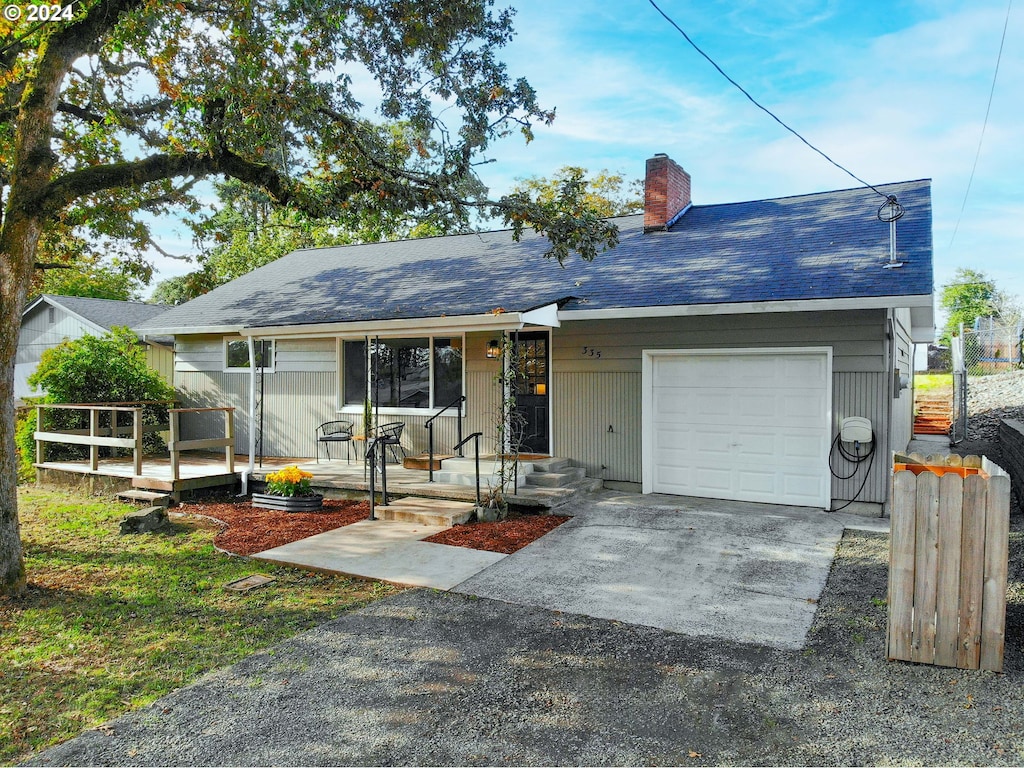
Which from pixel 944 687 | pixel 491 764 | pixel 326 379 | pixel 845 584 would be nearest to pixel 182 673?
pixel 491 764

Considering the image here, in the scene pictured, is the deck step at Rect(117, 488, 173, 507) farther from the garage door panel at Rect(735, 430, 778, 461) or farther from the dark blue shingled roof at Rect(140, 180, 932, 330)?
the garage door panel at Rect(735, 430, 778, 461)

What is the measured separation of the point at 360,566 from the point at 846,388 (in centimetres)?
593

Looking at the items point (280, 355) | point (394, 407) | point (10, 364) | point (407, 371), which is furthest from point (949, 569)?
point (280, 355)

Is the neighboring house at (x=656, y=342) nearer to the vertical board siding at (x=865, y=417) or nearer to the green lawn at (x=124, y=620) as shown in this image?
the vertical board siding at (x=865, y=417)

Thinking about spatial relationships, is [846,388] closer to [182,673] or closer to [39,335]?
[182,673]

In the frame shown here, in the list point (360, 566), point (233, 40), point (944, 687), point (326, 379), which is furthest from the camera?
point (326, 379)

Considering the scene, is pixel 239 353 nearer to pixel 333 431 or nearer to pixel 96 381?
pixel 96 381

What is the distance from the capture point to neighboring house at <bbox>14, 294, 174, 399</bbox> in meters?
20.7

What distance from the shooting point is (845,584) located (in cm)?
546

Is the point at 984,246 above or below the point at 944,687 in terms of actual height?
above

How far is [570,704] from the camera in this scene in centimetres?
354

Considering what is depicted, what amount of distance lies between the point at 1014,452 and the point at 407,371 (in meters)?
8.82

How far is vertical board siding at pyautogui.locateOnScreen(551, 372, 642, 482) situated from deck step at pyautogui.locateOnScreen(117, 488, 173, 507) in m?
5.46

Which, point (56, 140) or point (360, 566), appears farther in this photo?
point (56, 140)
